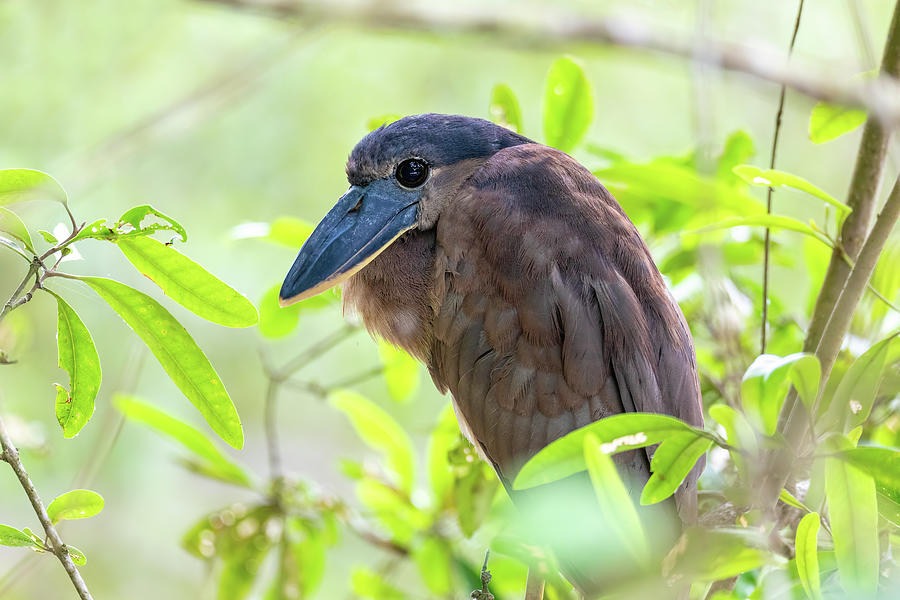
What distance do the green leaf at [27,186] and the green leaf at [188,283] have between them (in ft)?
0.31

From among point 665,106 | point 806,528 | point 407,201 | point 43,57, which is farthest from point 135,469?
point 806,528

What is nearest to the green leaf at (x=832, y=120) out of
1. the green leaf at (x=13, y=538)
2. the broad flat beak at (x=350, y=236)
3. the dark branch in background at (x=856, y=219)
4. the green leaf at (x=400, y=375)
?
the dark branch in background at (x=856, y=219)

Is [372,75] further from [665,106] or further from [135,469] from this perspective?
[135,469]

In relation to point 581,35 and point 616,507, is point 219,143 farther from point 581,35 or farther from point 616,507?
point 616,507

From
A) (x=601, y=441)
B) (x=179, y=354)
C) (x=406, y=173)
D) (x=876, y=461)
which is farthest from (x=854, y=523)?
(x=406, y=173)

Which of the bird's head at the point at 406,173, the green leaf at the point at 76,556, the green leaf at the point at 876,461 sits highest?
the bird's head at the point at 406,173

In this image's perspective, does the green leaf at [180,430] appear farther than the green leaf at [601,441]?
Yes

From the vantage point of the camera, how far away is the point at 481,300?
1469 mm

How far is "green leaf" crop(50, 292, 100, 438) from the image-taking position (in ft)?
3.46

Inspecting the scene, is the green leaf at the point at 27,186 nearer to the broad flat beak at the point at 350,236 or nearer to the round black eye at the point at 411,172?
the broad flat beak at the point at 350,236

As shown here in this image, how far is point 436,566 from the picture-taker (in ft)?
5.64

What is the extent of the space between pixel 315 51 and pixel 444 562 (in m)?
2.60

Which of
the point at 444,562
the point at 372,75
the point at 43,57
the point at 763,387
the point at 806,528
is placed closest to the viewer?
the point at 763,387

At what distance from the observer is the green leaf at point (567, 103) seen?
5.17 ft
